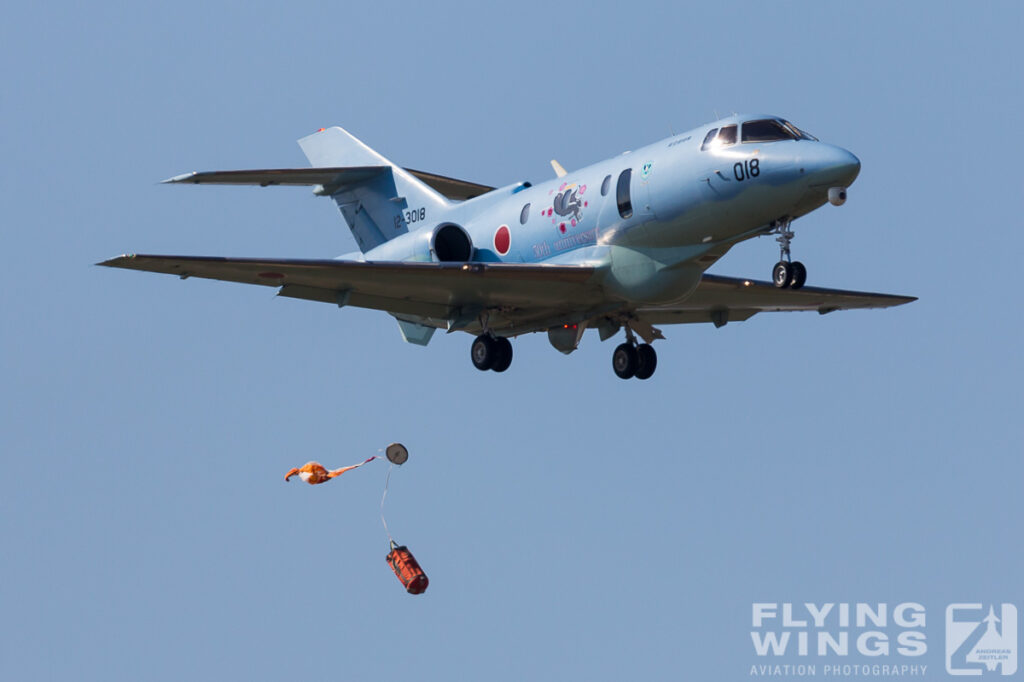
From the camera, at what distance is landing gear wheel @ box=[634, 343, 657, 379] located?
30234 mm

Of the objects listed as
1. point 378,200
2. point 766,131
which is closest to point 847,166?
point 766,131

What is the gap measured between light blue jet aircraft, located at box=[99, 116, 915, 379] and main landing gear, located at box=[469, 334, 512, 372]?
0.02m

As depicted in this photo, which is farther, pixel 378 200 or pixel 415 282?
pixel 378 200

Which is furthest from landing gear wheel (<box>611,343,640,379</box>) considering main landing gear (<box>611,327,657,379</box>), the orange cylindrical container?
the orange cylindrical container

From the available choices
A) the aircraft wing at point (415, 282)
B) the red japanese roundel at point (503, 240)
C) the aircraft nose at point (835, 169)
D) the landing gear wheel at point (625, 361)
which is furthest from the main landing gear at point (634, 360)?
the aircraft nose at point (835, 169)

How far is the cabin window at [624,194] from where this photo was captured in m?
27.0

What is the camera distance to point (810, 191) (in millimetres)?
25031

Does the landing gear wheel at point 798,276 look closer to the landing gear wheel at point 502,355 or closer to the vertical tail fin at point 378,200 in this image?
the landing gear wheel at point 502,355

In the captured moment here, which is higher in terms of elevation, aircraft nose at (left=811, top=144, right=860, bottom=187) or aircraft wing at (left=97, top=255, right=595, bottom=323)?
aircraft nose at (left=811, top=144, right=860, bottom=187)

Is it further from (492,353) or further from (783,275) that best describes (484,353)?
(783,275)

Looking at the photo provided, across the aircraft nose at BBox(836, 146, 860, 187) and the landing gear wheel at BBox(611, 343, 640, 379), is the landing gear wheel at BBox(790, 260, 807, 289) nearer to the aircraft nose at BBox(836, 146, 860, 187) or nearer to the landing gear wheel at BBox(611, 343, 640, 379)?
the aircraft nose at BBox(836, 146, 860, 187)

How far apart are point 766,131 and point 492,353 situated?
6.58 meters

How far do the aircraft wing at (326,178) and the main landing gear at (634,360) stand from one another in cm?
522

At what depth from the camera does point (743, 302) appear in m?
31.3
